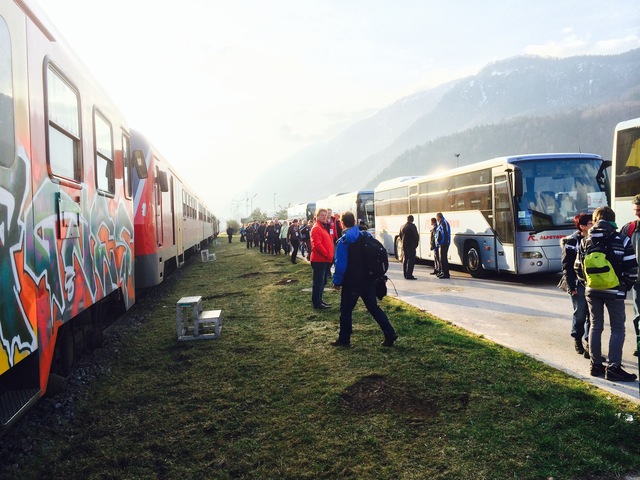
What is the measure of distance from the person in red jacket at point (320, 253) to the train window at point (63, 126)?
484 centimetres

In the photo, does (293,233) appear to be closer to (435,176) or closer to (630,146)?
(435,176)

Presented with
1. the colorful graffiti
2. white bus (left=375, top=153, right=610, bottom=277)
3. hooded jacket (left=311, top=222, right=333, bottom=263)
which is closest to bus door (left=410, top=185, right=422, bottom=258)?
white bus (left=375, top=153, right=610, bottom=277)

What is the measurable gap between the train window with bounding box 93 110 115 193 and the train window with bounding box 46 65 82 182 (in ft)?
2.70

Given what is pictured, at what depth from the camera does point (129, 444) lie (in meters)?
4.21

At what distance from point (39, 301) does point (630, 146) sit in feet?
35.5

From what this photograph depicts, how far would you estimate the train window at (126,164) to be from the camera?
775 cm

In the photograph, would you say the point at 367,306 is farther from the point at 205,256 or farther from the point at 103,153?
the point at 205,256

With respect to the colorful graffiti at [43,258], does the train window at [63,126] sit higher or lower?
higher

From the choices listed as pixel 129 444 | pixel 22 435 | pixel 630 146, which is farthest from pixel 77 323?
pixel 630 146

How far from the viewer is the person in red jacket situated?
30.8ft

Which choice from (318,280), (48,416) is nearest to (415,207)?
(318,280)

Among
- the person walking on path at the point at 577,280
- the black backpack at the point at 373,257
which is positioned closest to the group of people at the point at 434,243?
the black backpack at the point at 373,257

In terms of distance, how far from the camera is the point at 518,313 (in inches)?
357

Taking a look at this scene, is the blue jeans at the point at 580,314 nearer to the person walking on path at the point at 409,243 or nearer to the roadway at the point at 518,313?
the roadway at the point at 518,313
